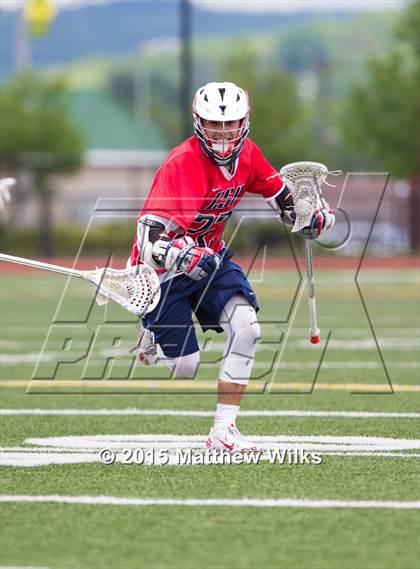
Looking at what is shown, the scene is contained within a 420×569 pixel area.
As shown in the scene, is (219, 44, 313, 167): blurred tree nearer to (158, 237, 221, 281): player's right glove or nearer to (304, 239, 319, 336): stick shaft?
(304, 239, 319, 336): stick shaft

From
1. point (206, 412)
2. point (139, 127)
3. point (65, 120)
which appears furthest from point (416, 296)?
point (139, 127)

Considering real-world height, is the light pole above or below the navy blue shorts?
above

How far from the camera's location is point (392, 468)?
19.5 feet

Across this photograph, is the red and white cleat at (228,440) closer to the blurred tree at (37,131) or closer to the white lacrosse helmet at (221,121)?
the white lacrosse helmet at (221,121)

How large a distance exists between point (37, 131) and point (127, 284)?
1412 inches

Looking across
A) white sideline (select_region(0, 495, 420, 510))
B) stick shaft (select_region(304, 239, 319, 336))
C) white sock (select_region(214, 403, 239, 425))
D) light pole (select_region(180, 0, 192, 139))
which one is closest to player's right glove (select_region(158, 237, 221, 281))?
white sock (select_region(214, 403, 239, 425))

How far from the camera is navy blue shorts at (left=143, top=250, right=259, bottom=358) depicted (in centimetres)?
670

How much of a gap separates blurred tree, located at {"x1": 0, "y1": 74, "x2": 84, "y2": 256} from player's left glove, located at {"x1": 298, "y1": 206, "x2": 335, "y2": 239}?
109ft

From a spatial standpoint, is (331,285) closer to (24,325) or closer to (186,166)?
(24,325)

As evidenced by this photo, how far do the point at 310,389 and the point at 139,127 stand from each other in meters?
64.5

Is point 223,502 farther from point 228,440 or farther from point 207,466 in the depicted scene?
point 228,440

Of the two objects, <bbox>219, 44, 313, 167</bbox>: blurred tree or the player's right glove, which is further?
<bbox>219, 44, 313, 167</bbox>: blurred tree

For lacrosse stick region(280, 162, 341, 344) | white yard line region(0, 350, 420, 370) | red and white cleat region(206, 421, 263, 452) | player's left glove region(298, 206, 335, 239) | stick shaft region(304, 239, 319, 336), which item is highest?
lacrosse stick region(280, 162, 341, 344)

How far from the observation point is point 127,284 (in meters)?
6.50
